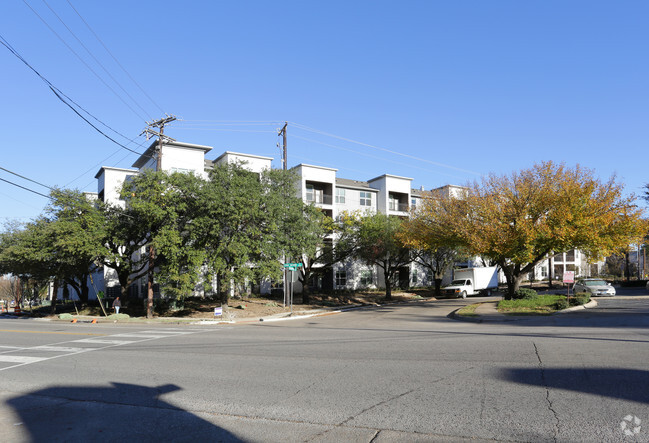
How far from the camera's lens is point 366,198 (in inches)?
2073

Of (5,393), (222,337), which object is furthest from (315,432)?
(222,337)

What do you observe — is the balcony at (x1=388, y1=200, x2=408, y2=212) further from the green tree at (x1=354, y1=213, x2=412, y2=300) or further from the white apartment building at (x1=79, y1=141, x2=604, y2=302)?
the green tree at (x1=354, y1=213, x2=412, y2=300)

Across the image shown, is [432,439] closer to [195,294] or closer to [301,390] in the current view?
[301,390]

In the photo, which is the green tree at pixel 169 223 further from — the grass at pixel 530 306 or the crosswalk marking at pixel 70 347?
the grass at pixel 530 306

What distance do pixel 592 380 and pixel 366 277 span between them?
44660 mm

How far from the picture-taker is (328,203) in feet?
160

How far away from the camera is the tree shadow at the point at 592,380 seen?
6.62m

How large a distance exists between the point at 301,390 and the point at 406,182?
49099 mm

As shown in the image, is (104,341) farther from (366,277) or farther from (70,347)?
(366,277)

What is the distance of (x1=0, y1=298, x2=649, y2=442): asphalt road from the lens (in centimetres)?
567

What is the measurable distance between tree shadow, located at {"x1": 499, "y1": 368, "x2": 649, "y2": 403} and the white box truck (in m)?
33.5

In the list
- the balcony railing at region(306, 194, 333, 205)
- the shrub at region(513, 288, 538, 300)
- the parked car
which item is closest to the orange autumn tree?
the shrub at region(513, 288, 538, 300)

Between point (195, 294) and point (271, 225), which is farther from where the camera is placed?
point (195, 294)

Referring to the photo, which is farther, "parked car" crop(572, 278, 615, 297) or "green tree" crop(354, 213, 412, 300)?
"green tree" crop(354, 213, 412, 300)
